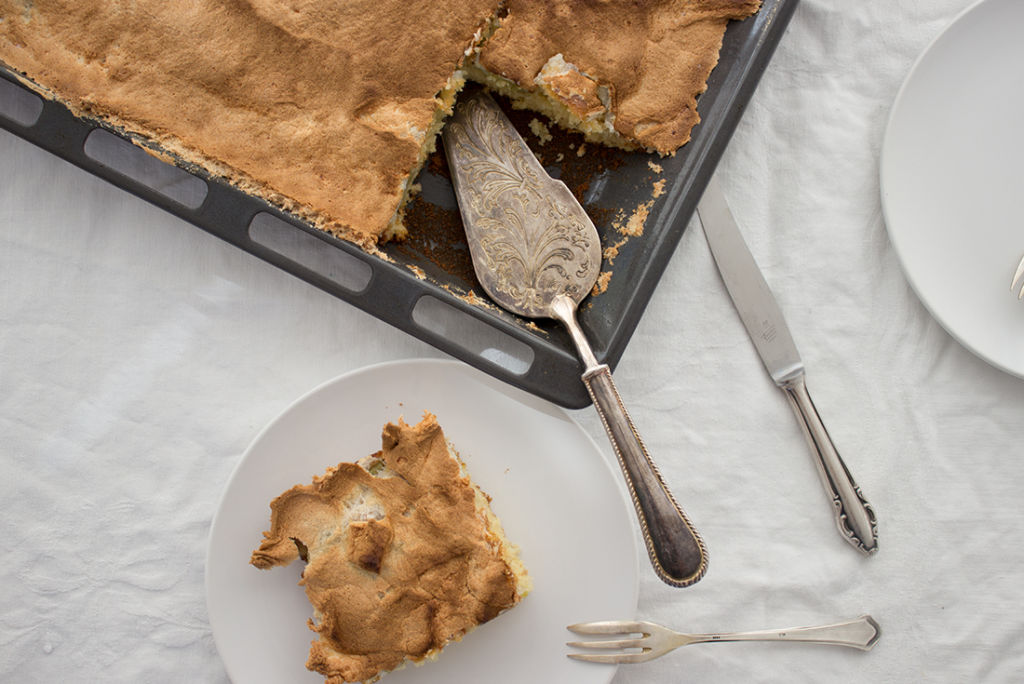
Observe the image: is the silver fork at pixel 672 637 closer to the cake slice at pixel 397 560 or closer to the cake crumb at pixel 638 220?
the cake slice at pixel 397 560

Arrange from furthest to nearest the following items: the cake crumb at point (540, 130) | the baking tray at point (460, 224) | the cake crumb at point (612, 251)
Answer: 1. the cake crumb at point (540, 130)
2. the cake crumb at point (612, 251)
3. the baking tray at point (460, 224)

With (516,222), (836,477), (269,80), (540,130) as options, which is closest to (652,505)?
(836,477)

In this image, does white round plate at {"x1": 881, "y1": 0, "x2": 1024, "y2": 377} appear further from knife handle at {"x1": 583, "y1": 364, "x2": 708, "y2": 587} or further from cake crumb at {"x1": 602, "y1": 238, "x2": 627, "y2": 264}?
knife handle at {"x1": 583, "y1": 364, "x2": 708, "y2": 587}

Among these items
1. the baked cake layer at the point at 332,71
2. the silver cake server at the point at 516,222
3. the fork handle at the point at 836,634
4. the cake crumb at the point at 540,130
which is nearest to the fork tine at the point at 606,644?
the fork handle at the point at 836,634

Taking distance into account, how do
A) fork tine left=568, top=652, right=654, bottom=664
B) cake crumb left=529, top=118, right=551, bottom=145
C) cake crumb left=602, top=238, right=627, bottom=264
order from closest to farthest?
fork tine left=568, top=652, right=654, bottom=664, cake crumb left=602, top=238, right=627, bottom=264, cake crumb left=529, top=118, right=551, bottom=145

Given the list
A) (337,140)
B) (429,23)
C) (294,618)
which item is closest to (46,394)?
(294,618)

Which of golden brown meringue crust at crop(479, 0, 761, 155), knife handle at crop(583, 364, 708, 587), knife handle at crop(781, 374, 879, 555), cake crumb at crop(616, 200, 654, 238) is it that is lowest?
knife handle at crop(583, 364, 708, 587)

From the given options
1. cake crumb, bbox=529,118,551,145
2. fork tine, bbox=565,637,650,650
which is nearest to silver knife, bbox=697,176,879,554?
cake crumb, bbox=529,118,551,145
